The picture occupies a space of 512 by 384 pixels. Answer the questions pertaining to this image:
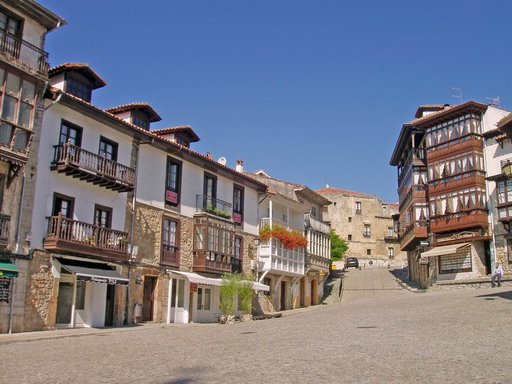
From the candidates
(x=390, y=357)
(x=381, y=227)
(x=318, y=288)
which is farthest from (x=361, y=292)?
(x=381, y=227)

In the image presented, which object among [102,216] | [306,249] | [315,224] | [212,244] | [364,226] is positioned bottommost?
[212,244]

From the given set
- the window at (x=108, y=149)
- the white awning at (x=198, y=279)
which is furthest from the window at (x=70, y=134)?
the white awning at (x=198, y=279)

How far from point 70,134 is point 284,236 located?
736 inches

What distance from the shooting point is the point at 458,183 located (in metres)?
45.3

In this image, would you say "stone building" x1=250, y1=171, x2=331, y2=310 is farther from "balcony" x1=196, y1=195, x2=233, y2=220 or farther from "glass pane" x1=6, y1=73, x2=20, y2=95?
"glass pane" x1=6, y1=73, x2=20, y2=95

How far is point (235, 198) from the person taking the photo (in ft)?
120

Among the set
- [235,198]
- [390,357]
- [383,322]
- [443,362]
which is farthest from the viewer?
[235,198]

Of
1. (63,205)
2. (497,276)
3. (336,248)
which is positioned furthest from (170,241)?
(336,248)

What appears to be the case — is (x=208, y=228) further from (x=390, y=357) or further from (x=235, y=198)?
(x=390, y=357)

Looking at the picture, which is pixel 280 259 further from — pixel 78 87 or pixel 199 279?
pixel 78 87

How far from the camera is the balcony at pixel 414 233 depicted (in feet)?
159

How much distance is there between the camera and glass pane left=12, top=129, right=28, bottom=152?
21.4 metres

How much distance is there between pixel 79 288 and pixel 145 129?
9156 millimetres

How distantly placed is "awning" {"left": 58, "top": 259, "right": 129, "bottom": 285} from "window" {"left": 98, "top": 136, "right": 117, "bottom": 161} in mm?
4754
